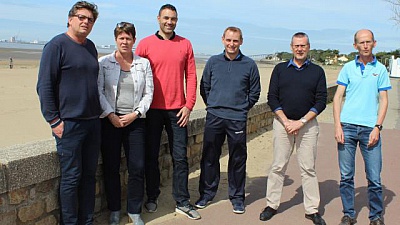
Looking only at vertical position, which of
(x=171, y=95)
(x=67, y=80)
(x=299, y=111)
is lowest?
(x=299, y=111)

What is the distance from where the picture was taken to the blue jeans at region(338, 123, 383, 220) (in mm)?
4332

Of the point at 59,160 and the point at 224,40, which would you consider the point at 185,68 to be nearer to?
the point at 224,40

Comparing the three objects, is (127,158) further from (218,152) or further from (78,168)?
(218,152)

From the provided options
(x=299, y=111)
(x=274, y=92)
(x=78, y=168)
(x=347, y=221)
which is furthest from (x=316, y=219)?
(x=78, y=168)

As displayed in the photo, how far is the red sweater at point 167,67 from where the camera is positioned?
4.48 meters

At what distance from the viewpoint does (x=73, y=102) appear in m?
3.56

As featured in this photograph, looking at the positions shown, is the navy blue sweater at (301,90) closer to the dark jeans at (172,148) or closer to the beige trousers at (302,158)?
the beige trousers at (302,158)

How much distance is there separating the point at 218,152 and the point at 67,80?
205 centimetres

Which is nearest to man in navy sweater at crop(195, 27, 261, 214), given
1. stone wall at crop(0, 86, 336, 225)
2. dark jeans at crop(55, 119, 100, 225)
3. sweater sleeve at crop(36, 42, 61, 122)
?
dark jeans at crop(55, 119, 100, 225)

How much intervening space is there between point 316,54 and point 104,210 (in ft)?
270

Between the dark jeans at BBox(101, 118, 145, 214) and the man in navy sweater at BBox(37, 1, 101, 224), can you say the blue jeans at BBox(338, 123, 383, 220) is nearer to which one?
the dark jeans at BBox(101, 118, 145, 214)

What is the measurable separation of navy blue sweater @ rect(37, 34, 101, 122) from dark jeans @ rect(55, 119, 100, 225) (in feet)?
0.40

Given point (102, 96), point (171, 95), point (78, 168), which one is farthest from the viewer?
point (171, 95)

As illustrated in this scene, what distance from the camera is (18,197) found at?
3471 mm
